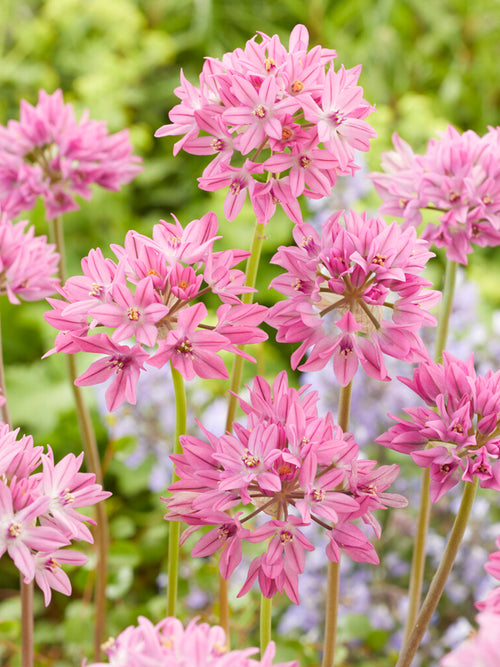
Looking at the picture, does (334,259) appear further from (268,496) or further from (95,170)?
(95,170)

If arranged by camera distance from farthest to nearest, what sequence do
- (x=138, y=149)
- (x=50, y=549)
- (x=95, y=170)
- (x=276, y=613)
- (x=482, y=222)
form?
1. (x=138, y=149)
2. (x=276, y=613)
3. (x=95, y=170)
4. (x=482, y=222)
5. (x=50, y=549)

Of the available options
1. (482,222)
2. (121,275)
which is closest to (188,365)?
(121,275)

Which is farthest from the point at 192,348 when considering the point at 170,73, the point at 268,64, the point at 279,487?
the point at 170,73

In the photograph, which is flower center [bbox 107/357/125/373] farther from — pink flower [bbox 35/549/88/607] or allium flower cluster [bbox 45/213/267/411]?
pink flower [bbox 35/549/88/607]

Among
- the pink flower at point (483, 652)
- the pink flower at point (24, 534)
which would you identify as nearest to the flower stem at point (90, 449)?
the pink flower at point (24, 534)

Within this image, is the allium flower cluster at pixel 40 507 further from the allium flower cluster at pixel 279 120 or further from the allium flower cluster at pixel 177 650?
the allium flower cluster at pixel 279 120

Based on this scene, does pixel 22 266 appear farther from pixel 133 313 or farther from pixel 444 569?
pixel 444 569
